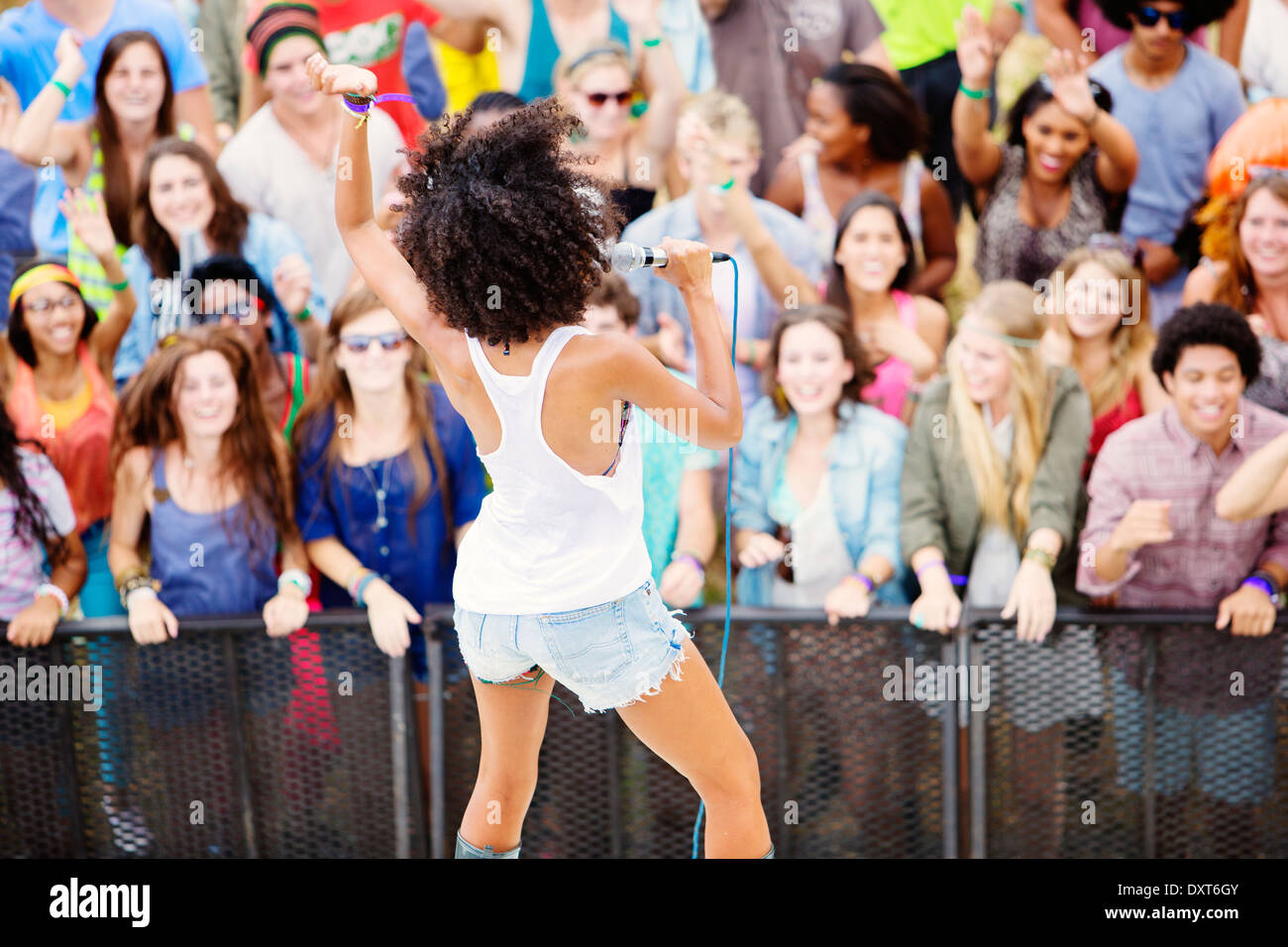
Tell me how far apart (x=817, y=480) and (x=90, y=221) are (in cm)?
210

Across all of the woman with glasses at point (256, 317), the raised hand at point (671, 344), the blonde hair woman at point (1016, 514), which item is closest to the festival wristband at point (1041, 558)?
the blonde hair woman at point (1016, 514)

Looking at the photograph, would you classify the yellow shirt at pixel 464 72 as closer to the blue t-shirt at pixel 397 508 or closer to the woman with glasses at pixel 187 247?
the woman with glasses at pixel 187 247

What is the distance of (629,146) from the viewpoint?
12.7 feet

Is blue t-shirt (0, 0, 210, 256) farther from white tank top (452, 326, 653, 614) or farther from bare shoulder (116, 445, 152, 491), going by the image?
white tank top (452, 326, 653, 614)

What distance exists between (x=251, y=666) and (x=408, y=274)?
1.43m

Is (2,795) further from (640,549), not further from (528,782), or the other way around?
(640,549)

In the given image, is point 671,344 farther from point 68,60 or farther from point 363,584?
point 68,60

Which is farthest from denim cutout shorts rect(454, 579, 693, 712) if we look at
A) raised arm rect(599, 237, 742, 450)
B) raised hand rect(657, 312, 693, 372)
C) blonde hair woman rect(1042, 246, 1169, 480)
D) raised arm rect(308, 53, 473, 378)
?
blonde hair woman rect(1042, 246, 1169, 480)

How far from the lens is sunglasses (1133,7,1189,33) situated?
3.79 metres

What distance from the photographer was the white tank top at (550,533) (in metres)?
2.19

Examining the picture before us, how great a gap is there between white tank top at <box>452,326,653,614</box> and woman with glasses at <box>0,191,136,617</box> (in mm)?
1677

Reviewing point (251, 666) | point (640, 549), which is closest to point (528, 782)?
point (640, 549)

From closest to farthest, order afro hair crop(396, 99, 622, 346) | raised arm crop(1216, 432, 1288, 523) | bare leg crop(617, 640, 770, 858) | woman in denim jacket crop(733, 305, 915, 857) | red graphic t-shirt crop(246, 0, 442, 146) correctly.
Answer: afro hair crop(396, 99, 622, 346), bare leg crop(617, 640, 770, 858), raised arm crop(1216, 432, 1288, 523), woman in denim jacket crop(733, 305, 915, 857), red graphic t-shirt crop(246, 0, 442, 146)

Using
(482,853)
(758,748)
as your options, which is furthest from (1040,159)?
(482,853)
